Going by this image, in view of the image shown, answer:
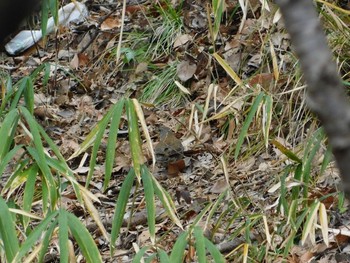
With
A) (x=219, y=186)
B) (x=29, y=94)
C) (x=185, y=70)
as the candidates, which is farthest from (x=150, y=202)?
(x=185, y=70)

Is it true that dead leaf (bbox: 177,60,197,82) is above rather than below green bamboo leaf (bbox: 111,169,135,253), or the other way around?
below

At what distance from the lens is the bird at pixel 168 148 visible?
390cm

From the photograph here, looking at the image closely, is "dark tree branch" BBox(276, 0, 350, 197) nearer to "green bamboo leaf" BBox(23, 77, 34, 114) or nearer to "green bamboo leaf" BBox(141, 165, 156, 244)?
"green bamboo leaf" BBox(141, 165, 156, 244)

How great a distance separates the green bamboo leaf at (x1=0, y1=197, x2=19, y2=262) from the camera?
207cm

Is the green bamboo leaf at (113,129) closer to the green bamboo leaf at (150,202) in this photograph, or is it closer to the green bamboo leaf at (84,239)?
the green bamboo leaf at (150,202)

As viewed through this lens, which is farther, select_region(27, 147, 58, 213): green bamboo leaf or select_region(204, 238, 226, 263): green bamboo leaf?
select_region(27, 147, 58, 213): green bamboo leaf

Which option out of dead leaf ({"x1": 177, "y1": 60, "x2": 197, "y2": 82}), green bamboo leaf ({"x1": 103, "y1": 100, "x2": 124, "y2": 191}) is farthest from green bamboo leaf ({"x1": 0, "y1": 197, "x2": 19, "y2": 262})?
dead leaf ({"x1": 177, "y1": 60, "x2": 197, "y2": 82})

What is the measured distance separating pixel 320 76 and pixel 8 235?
1851 millimetres

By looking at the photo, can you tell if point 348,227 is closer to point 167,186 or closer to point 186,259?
point 186,259

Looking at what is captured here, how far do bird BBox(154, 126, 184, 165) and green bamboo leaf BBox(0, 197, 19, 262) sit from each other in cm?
182

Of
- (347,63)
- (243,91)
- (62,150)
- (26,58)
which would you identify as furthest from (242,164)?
(26,58)

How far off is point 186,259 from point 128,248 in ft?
Result: 1.70

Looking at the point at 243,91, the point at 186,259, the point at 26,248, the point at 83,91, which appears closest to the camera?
the point at 26,248

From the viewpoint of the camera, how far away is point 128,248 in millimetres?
3219
